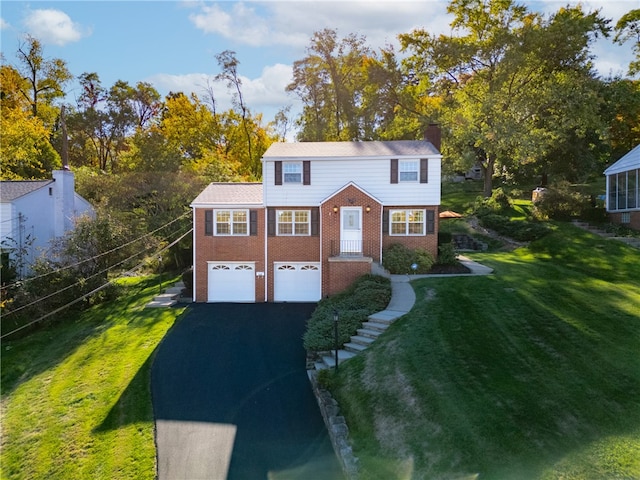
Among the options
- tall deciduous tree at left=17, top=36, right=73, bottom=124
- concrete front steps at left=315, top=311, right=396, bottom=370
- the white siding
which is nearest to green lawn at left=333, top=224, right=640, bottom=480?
concrete front steps at left=315, top=311, right=396, bottom=370

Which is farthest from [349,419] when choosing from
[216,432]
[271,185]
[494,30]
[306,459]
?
[494,30]

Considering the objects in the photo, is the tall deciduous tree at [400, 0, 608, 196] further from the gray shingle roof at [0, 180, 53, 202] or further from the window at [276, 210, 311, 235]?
the gray shingle roof at [0, 180, 53, 202]

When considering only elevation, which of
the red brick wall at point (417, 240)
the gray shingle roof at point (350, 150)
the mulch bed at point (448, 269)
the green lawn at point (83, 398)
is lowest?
the green lawn at point (83, 398)

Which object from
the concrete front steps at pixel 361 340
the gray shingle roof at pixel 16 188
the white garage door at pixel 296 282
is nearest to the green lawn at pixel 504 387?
the concrete front steps at pixel 361 340

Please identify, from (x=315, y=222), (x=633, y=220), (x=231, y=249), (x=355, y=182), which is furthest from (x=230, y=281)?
(x=633, y=220)

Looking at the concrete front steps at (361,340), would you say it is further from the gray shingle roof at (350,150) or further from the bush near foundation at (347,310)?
the gray shingle roof at (350,150)

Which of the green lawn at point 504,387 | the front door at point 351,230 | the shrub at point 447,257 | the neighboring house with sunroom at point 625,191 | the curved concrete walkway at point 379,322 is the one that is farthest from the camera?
the neighboring house with sunroom at point 625,191

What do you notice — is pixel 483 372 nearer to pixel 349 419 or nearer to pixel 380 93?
pixel 349 419
